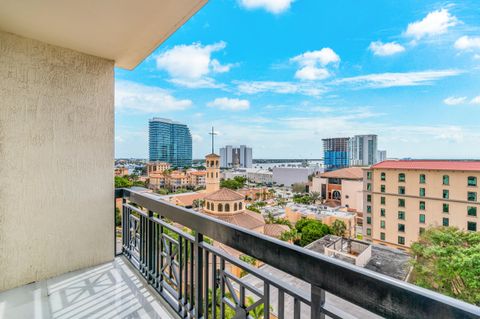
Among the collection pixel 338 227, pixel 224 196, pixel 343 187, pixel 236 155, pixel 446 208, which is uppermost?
pixel 236 155

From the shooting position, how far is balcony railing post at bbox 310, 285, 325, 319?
0.60 meters

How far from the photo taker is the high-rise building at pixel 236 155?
82.4 ft

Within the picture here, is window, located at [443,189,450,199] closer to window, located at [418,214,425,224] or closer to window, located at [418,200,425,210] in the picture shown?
window, located at [418,200,425,210]

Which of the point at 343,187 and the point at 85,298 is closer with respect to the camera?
the point at 85,298

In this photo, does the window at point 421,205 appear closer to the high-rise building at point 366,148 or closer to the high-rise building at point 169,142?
the high-rise building at point 366,148

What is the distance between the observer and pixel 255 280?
106 cm

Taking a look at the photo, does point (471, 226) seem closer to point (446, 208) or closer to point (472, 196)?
point (446, 208)

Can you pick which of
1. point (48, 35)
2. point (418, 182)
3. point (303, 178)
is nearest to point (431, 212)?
point (418, 182)

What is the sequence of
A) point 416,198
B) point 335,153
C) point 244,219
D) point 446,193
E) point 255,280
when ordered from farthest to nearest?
1. point 335,153
2. point 244,219
3. point 416,198
4. point 446,193
5. point 255,280

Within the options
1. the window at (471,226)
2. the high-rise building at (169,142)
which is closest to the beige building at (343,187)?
the window at (471,226)

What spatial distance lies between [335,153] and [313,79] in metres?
13.4

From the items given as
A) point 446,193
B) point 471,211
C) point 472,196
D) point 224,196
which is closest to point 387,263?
point 446,193

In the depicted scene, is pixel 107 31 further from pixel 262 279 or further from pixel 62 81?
pixel 262 279

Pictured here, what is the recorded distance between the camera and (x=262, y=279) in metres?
0.81
